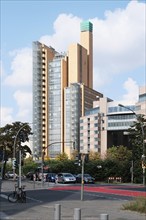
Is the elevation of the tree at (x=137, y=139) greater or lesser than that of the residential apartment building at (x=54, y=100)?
lesser

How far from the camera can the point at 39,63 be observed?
193625 mm

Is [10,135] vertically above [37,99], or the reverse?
[37,99]

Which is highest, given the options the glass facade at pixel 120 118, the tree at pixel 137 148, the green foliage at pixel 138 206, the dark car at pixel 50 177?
the glass facade at pixel 120 118

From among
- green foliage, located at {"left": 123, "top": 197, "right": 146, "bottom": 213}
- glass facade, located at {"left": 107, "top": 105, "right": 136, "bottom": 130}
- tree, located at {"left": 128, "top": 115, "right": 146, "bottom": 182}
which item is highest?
glass facade, located at {"left": 107, "top": 105, "right": 136, "bottom": 130}

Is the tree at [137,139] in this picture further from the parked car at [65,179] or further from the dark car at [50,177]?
the dark car at [50,177]

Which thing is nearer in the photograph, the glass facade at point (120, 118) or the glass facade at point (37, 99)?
the glass facade at point (120, 118)

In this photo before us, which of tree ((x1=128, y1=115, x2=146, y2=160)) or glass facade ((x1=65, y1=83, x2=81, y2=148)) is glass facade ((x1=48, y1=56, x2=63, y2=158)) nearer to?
glass facade ((x1=65, y1=83, x2=81, y2=148))

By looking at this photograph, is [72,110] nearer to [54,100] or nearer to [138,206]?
[54,100]

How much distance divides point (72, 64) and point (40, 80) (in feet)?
50.8

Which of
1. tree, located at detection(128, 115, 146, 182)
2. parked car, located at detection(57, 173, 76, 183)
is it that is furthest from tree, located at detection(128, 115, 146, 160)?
parked car, located at detection(57, 173, 76, 183)

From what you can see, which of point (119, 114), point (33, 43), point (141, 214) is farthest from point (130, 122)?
point (141, 214)

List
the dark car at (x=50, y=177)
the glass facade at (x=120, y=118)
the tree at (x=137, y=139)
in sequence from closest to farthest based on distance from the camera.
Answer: the tree at (x=137, y=139) → the dark car at (x=50, y=177) → the glass facade at (x=120, y=118)

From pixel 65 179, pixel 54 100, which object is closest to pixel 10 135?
pixel 65 179

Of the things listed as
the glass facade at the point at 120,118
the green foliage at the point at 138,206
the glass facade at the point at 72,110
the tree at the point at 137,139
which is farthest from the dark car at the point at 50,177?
the glass facade at the point at 72,110
